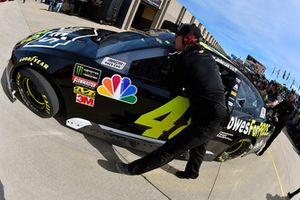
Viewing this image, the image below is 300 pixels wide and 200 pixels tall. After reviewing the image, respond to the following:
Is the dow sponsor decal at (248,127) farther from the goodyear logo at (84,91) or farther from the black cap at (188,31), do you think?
the goodyear logo at (84,91)

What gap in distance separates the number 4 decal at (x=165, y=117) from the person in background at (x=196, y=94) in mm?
500

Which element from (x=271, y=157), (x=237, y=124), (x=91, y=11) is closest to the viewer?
(x=237, y=124)

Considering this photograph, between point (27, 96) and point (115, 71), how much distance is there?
1321 mm

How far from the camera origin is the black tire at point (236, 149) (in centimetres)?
526

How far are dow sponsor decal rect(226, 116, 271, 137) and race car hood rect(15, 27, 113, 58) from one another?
93.0 inches

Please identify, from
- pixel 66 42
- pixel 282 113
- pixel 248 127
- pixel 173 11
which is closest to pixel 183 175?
pixel 248 127

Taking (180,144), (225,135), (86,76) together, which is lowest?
(180,144)

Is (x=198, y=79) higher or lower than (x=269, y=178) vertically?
higher

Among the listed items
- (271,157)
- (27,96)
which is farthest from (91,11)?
(27,96)

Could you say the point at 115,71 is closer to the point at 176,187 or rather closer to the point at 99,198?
the point at 99,198

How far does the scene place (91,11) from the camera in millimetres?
20594

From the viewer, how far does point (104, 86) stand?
3961mm

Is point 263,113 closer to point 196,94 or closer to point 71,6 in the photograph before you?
point 196,94

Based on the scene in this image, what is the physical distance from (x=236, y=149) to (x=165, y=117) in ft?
6.73
